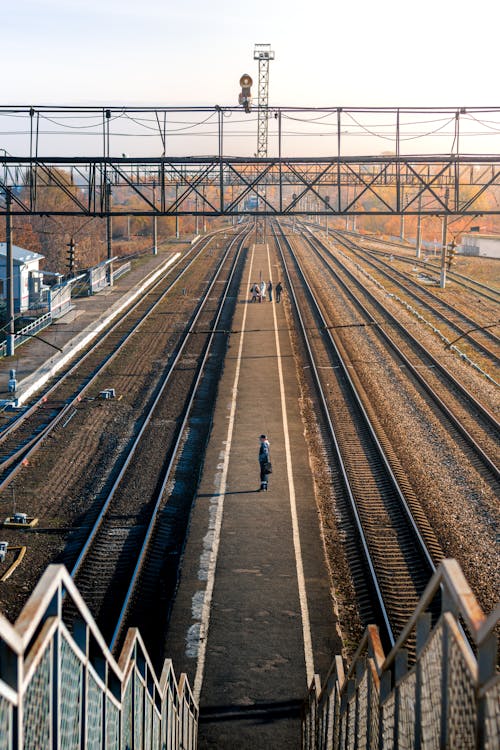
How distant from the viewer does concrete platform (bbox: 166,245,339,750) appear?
977cm

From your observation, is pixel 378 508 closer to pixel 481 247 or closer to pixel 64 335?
pixel 64 335

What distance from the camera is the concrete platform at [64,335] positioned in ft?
90.3

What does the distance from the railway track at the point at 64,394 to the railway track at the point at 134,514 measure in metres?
2.34

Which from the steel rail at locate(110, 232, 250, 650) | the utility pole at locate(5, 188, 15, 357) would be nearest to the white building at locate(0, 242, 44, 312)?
the utility pole at locate(5, 188, 15, 357)

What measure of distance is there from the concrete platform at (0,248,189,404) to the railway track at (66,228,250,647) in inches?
165

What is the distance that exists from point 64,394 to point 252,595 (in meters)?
14.9

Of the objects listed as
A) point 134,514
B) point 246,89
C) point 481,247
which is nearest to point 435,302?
point 246,89

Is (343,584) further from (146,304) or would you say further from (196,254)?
(196,254)

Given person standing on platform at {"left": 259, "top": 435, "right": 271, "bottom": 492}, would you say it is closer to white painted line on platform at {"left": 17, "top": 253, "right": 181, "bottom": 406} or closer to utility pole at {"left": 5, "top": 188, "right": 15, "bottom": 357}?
white painted line on platform at {"left": 17, "top": 253, "right": 181, "bottom": 406}

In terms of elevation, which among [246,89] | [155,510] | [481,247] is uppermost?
[246,89]

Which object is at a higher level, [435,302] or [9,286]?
[9,286]

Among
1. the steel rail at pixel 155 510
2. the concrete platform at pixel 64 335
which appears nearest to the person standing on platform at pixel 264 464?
the steel rail at pixel 155 510

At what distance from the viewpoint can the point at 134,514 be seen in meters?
16.5

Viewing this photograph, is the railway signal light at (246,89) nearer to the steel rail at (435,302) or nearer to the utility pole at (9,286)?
the utility pole at (9,286)
